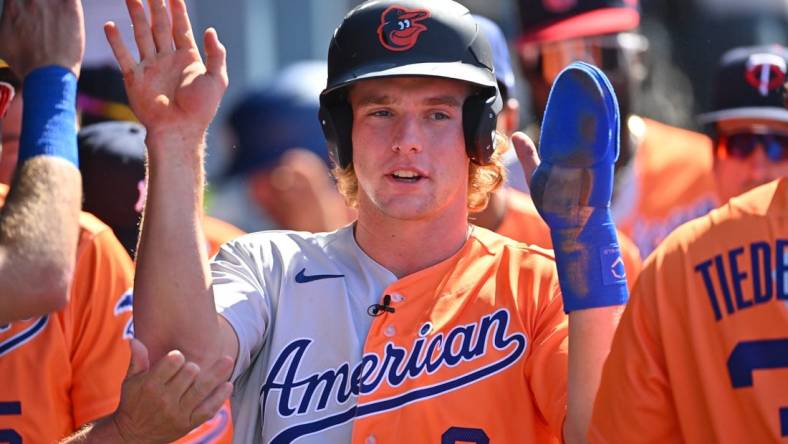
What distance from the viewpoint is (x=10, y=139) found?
4.82 metres

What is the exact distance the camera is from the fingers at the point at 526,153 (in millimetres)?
3705

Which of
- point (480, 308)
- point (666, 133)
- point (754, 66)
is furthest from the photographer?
point (666, 133)

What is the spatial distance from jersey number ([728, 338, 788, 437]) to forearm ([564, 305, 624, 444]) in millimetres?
497

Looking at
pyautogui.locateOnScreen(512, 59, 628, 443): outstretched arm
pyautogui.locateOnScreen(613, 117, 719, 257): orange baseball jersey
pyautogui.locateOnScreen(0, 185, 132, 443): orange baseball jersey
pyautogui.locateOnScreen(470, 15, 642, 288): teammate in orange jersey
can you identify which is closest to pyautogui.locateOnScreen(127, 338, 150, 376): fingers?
pyautogui.locateOnScreen(0, 185, 132, 443): orange baseball jersey

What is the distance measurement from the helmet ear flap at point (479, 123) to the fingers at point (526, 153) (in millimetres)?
135

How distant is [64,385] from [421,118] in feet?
4.42

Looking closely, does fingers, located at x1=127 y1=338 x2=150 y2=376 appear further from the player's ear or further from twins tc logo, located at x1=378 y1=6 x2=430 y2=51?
the player's ear

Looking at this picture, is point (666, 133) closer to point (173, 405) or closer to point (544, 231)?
point (544, 231)

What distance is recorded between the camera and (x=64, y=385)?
4.26 m

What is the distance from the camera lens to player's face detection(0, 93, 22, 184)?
471cm

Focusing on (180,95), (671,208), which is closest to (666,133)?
(671,208)

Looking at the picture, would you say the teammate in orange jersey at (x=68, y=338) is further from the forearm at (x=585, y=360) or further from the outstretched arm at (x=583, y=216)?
the forearm at (x=585, y=360)

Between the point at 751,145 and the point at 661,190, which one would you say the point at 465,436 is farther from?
the point at 661,190

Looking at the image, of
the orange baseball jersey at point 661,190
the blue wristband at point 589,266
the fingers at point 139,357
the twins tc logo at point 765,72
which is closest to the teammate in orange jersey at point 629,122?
the orange baseball jersey at point 661,190
